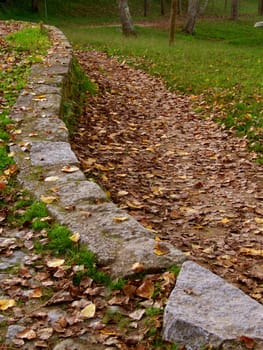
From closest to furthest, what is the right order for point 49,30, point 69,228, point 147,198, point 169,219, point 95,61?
point 69,228
point 169,219
point 147,198
point 95,61
point 49,30

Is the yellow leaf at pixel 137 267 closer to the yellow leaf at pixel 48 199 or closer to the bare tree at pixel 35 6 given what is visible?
the yellow leaf at pixel 48 199

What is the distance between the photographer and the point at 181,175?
693 cm

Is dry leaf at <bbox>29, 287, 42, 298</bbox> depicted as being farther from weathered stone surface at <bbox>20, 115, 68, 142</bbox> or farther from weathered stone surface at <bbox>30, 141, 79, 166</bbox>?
weathered stone surface at <bbox>20, 115, 68, 142</bbox>

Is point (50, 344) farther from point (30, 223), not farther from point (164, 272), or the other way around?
point (30, 223)

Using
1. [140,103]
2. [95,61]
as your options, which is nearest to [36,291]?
[140,103]

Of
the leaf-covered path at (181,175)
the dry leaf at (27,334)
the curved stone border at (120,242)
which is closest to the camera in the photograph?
the curved stone border at (120,242)

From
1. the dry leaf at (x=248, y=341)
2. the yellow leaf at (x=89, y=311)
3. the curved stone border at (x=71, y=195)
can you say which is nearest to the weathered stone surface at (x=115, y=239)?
the curved stone border at (x=71, y=195)

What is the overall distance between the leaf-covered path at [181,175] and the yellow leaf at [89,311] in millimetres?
1348

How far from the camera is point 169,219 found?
17.7 ft

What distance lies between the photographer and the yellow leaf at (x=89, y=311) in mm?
3164

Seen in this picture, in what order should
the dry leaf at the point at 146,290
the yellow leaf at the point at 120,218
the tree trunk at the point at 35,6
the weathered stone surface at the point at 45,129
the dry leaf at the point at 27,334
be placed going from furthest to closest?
the tree trunk at the point at 35,6 → the weathered stone surface at the point at 45,129 → the yellow leaf at the point at 120,218 → the dry leaf at the point at 146,290 → the dry leaf at the point at 27,334

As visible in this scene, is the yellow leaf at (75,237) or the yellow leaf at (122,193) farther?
the yellow leaf at (122,193)

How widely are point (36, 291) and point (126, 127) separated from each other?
18.8 feet

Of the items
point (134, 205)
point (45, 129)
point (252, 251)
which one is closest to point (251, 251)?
point (252, 251)
